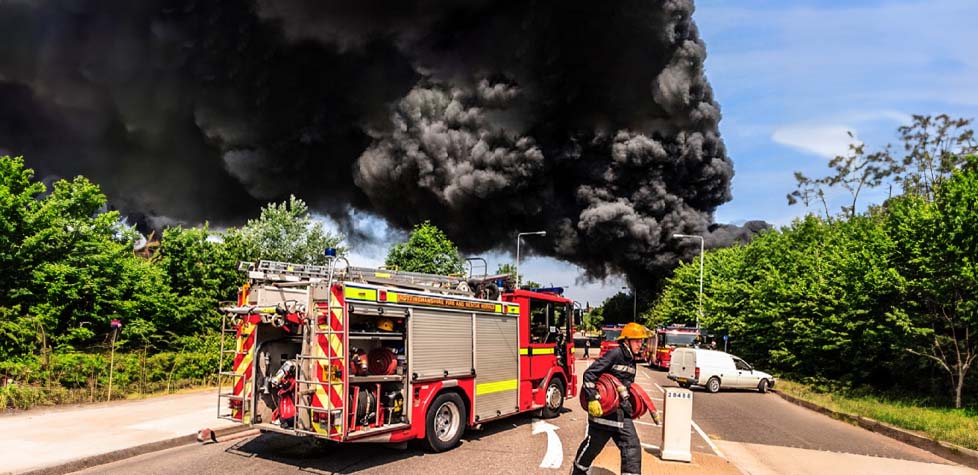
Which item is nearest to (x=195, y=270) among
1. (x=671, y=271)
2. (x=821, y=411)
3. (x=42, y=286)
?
(x=42, y=286)

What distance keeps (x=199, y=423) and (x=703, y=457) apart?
24.0ft

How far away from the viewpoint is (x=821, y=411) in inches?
608

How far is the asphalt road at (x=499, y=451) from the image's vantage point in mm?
7262

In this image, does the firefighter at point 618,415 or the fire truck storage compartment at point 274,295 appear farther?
the fire truck storage compartment at point 274,295

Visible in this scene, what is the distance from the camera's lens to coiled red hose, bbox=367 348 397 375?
25.1 feet

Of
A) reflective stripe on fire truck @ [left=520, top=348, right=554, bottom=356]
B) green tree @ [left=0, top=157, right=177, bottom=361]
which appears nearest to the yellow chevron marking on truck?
reflective stripe on fire truck @ [left=520, top=348, right=554, bottom=356]

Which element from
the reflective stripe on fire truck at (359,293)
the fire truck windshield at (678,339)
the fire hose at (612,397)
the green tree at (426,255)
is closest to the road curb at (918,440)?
the fire hose at (612,397)

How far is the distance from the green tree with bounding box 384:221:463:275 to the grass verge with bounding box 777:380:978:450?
1597 centimetres

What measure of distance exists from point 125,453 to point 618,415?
5960 mm

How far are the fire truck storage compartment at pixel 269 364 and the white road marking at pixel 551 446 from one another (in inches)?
133

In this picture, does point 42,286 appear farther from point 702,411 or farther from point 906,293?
point 906,293

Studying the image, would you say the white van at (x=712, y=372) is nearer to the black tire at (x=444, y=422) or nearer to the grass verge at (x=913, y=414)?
the grass verge at (x=913, y=414)

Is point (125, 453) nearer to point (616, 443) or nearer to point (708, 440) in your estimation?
point (616, 443)

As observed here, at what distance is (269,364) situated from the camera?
7965mm
